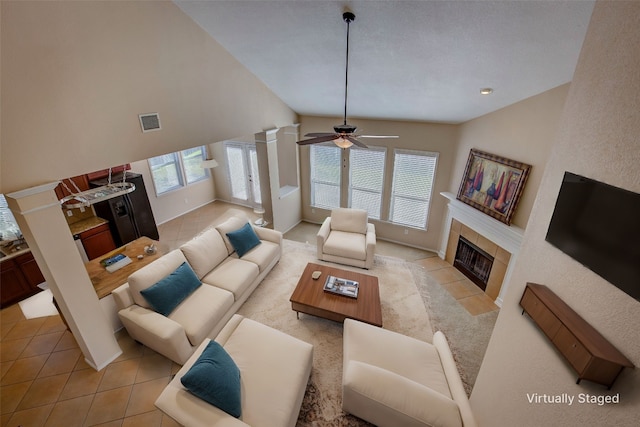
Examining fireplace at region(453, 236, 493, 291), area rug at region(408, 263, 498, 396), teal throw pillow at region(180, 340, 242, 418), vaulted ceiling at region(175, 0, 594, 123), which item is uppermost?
vaulted ceiling at region(175, 0, 594, 123)

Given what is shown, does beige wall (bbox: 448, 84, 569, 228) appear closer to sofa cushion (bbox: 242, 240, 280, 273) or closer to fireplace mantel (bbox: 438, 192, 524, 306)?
fireplace mantel (bbox: 438, 192, 524, 306)

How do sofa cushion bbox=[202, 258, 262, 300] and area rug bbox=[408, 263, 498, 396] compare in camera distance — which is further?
sofa cushion bbox=[202, 258, 262, 300]

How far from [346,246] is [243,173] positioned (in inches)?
169

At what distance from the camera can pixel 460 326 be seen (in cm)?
376

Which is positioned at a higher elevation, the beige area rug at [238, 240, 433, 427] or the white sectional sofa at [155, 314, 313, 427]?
the white sectional sofa at [155, 314, 313, 427]

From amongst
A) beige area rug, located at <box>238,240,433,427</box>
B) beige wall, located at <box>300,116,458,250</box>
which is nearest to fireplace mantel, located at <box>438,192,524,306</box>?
beige wall, located at <box>300,116,458,250</box>

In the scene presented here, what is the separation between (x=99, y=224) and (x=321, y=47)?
16.5 feet

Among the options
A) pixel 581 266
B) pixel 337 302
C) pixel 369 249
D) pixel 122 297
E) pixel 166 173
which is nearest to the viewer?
pixel 581 266

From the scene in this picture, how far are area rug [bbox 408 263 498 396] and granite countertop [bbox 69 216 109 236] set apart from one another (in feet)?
19.5

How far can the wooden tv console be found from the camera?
1.23 metres

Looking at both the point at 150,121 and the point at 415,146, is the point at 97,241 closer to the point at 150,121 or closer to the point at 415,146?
the point at 150,121

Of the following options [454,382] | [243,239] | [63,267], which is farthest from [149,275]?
[454,382]

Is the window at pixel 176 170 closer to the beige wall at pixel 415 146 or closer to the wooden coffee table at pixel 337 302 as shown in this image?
the beige wall at pixel 415 146

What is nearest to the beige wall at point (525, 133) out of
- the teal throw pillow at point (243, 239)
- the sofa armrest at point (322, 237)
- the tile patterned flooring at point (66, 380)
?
the sofa armrest at point (322, 237)
